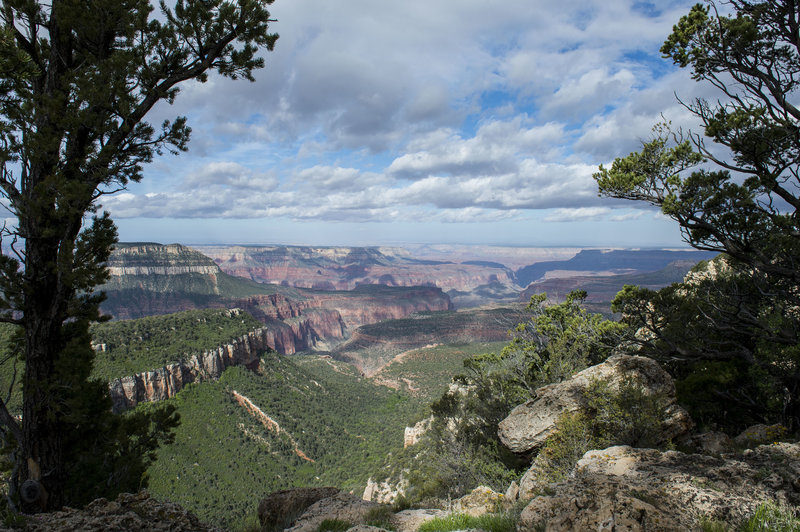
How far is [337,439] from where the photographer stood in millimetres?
43688

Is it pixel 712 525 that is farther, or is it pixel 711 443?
pixel 711 443

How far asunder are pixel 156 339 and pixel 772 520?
52.7 metres

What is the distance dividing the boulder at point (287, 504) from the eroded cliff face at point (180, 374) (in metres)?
30.7

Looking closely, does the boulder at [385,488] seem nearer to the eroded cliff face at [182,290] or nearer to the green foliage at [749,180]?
the green foliage at [749,180]

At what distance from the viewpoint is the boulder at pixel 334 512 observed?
5.83 metres

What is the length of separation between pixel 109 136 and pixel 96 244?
196cm

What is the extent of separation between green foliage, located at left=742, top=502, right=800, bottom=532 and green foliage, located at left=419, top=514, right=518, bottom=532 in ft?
7.72

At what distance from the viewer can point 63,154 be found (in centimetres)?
619

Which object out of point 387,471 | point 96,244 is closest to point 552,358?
point 96,244

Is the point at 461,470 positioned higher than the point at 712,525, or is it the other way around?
the point at 712,525

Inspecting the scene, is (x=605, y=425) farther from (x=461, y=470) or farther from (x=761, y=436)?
(x=461, y=470)

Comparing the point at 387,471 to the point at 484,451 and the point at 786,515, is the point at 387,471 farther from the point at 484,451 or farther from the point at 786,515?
the point at 786,515

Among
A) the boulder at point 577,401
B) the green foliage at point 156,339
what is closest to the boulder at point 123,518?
the boulder at point 577,401

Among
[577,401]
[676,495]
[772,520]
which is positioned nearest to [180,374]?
[577,401]
